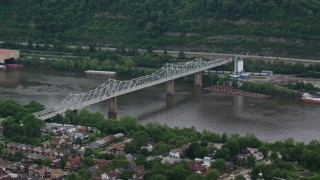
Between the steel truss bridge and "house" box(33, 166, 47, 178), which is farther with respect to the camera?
the steel truss bridge

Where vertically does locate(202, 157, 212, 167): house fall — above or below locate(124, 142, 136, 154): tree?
below

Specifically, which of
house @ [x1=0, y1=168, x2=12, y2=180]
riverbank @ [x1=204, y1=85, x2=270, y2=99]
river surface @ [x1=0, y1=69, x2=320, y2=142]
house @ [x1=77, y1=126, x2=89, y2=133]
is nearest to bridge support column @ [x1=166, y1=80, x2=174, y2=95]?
river surface @ [x1=0, y1=69, x2=320, y2=142]

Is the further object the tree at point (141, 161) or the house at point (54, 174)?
the tree at point (141, 161)

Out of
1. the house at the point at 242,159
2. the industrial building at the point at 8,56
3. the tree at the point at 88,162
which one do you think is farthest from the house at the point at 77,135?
the industrial building at the point at 8,56

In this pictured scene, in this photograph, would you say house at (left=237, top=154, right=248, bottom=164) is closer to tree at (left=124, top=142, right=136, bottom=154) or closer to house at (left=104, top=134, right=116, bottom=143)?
tree at (left=124, top=142, right=136, bottom=154)

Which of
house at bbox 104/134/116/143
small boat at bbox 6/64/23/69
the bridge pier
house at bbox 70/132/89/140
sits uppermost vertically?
small boat at bbox 6/64/23/69

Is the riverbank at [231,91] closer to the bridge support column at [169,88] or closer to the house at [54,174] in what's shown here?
the bridge support column at [169,88]

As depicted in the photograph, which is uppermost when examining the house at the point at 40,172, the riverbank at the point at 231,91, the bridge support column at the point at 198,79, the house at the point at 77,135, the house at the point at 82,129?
the bridge support column at the point at 198,79
